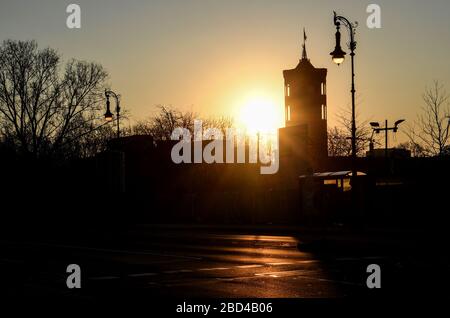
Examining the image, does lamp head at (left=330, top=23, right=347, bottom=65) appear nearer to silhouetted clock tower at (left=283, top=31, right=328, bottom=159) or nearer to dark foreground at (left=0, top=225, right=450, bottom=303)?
dark foreground at (left=0, top=225, right=450, bottom=303)

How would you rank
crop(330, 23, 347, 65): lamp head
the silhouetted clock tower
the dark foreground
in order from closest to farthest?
the dark foreground → crop(330, 23, 347, 65): lamp head → the silhouetted clock tower

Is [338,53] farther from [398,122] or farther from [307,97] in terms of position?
[307,97]

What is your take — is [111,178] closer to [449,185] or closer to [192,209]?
[449,185]

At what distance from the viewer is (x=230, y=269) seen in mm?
18344

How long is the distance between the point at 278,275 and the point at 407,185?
81.3 feet

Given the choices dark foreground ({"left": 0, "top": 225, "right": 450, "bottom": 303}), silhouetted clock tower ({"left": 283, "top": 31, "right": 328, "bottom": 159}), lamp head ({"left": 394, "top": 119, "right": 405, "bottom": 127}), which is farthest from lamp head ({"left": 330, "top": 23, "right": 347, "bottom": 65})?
silhouetted clock tower ({"left": 283, "top": 31, "right": 328, "bottom": 159})

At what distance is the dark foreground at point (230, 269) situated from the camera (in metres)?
13.6

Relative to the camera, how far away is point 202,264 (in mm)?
19906

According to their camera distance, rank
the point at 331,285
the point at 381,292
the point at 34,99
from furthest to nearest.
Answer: the point at 34,99 < the point at 331,285 < the point at 381,292

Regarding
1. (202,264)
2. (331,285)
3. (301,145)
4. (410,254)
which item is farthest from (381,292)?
(301,145)

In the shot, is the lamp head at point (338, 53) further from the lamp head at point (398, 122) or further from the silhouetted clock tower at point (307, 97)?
the silhouetted clock tower at point (307, 97)

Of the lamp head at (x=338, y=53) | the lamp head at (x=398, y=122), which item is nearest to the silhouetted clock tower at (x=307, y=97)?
the lamp head at (x=398, y=122)

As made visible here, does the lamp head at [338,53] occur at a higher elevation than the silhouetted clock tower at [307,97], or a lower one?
lower

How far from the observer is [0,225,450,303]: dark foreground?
44.8ft
